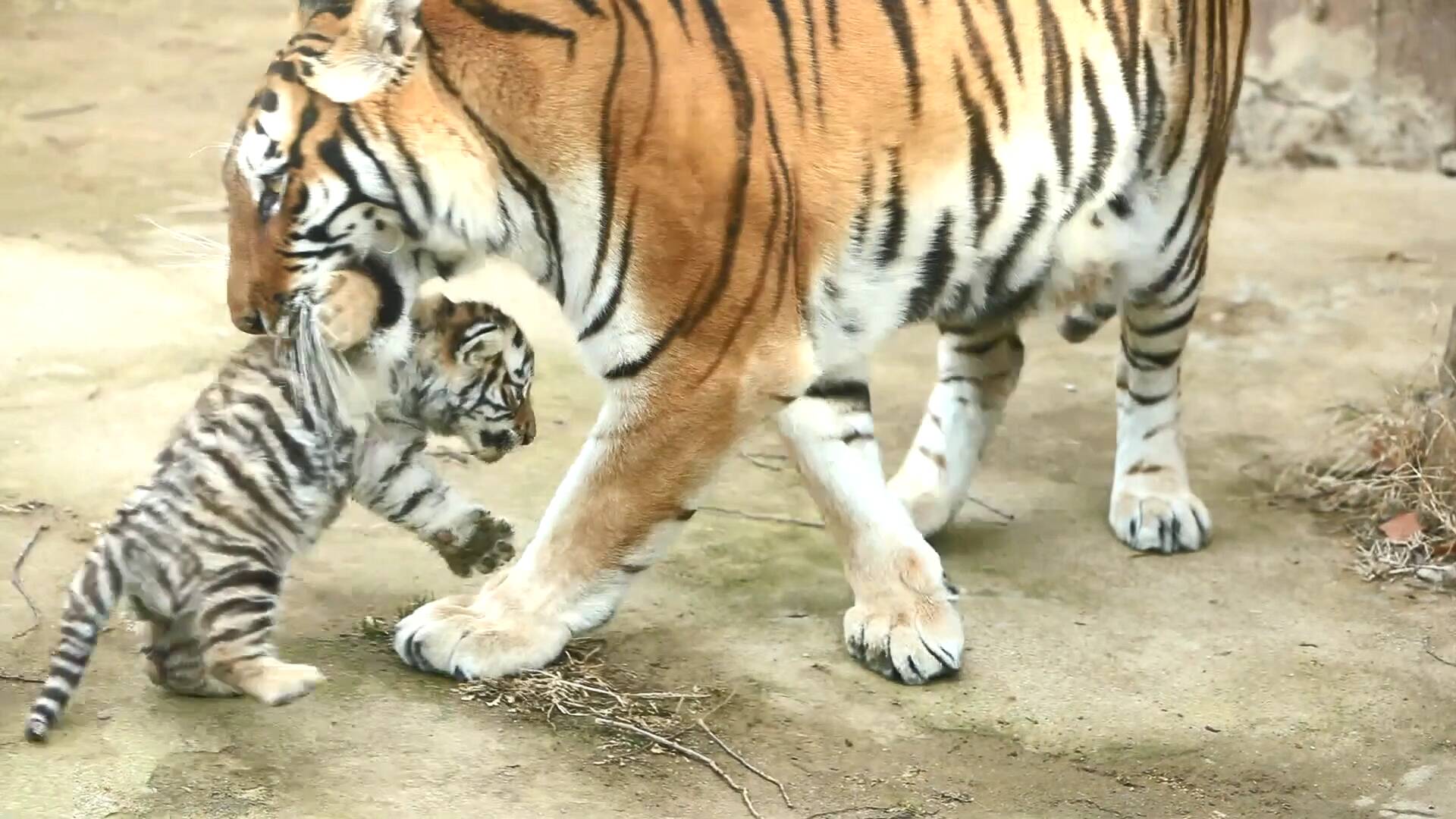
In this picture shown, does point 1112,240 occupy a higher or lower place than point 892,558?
higher

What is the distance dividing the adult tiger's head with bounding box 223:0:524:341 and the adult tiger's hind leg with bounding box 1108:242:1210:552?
1581 mm

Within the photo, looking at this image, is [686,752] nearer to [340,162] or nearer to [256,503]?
[256,503]

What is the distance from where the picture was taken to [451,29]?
2627 mm

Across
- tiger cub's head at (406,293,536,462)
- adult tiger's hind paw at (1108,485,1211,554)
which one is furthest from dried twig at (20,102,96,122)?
adult tiger's hind paw at (1108,485,1211,554)

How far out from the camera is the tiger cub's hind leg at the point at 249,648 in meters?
2.60

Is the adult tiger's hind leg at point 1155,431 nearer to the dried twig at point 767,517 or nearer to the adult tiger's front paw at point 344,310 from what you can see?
the dried twig at point 767,517

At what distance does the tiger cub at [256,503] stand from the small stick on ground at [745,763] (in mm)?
533

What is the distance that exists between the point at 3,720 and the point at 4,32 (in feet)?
19.6

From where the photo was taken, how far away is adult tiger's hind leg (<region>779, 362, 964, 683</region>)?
2.99m

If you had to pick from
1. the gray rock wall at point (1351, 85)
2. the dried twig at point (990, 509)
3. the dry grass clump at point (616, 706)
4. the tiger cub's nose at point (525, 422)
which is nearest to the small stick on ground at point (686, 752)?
the dry grass clump at point (616, 706)

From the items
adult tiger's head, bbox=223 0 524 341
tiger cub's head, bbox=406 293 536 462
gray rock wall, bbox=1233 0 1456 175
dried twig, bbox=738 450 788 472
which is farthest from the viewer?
gray rock wall, bbox=1233 0 1456 175

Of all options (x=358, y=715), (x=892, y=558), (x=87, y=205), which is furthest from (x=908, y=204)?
(x=87, y=205)

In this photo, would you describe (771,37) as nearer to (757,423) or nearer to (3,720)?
(757,423)

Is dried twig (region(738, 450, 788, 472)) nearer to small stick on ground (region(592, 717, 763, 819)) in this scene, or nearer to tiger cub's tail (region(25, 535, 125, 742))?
small stick on ground (region(592, 717, 763, 819))
